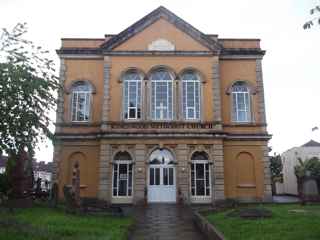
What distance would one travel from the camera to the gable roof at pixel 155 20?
26.0m

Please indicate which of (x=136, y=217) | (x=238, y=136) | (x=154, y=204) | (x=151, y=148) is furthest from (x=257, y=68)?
(x=136, y=217)

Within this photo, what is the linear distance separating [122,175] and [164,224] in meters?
9.49

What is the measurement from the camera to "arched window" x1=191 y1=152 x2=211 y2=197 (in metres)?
24.0

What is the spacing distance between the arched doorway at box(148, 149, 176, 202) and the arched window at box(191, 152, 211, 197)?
1.32 metres

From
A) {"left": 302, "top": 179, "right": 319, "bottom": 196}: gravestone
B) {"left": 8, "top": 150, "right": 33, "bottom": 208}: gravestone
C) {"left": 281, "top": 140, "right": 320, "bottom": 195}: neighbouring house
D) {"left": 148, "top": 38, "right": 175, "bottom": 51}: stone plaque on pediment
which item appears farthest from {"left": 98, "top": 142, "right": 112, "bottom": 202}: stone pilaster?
{"left": 281, "top": 140, "right": 320, "bottom": 195}: neighbouring house

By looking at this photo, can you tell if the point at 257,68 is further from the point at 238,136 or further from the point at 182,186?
the point at 182,186

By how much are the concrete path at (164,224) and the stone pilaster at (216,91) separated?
7.40 meters

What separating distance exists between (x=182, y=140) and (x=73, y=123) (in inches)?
303

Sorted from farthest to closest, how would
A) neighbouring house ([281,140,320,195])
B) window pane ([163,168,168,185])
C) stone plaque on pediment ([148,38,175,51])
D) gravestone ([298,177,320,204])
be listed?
neighbouring house ([281,140,320,195]) → stone plaque on pediment ([148,38,175,51]) → window pane ([163,168,168,185]) → gravestone ([298,177,320,204])

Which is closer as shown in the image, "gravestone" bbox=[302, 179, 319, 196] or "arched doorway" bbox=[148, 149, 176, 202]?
"gravestone" bbox=[302, 179, 319, 196]

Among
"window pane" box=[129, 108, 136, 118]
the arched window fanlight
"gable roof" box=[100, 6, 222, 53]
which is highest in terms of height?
"gable roof" box=[100, 6, 222, 53]

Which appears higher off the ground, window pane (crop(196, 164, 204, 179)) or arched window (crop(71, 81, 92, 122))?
arched window (crop(71, 81, 92, 122))

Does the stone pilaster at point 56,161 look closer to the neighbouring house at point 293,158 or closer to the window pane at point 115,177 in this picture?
the window pane at point 115,177

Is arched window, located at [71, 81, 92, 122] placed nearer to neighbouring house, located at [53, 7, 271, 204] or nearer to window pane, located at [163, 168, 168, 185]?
neighbouring house, located at [53, 7, 271, 204]
